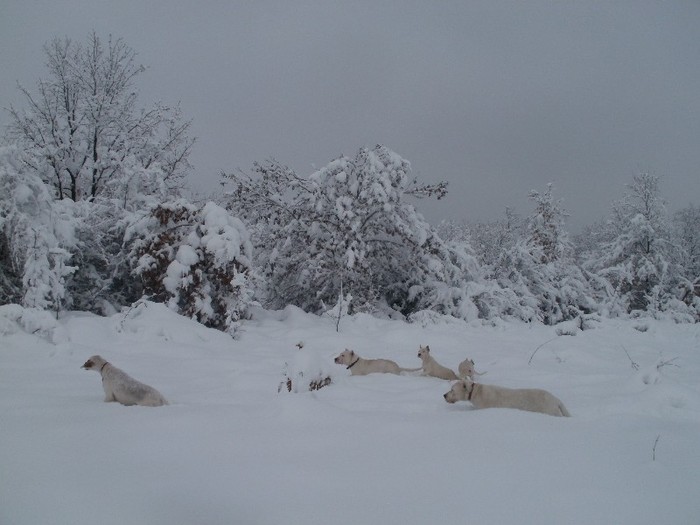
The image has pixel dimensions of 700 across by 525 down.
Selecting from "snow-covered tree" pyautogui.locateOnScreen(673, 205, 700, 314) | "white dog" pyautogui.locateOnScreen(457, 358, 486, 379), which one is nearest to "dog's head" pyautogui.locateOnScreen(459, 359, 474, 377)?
"white dog" pyautogui.locateOnScreen(457, 358, 486, 379)

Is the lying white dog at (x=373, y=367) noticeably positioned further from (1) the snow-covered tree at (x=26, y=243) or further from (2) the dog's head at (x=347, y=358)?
(1) the snow-covered tree at (x=26, y=243)

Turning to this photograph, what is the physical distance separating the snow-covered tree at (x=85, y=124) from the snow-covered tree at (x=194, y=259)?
3.12m

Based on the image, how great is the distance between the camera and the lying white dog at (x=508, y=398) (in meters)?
3.48

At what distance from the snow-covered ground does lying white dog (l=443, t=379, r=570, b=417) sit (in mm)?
128

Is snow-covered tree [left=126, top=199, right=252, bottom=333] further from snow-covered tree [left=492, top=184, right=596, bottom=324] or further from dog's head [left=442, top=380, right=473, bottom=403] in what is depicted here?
snow-covered tree [left=492, top=184, right=596, bottom=324]

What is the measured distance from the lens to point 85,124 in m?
14.3

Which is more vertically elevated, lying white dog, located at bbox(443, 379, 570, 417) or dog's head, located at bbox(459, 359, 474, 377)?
lying white dog, located at bbox(443, 379, 570, 417)

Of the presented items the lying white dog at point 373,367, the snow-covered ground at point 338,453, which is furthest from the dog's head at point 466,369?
the lying white dog at point 373,367

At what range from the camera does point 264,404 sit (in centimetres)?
352

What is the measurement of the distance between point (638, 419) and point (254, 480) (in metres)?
3.00

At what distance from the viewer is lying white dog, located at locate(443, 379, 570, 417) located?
11.4ft

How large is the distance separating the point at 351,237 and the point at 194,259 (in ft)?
19.0

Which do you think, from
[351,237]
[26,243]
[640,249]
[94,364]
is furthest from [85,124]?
[640,249]

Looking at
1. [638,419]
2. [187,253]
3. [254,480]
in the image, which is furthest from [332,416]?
[187,253]
